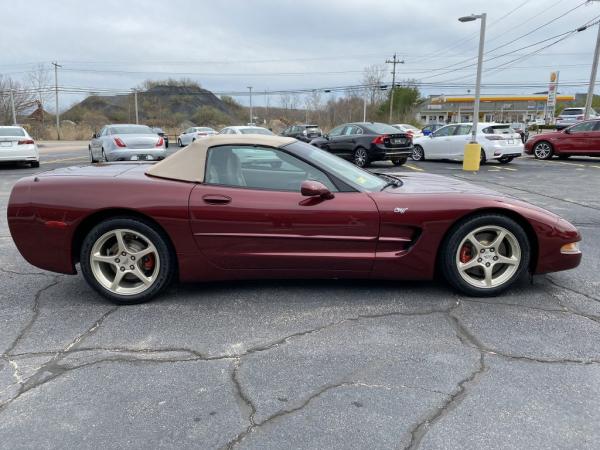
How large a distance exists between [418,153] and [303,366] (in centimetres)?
1527

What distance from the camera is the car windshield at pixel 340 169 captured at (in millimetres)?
3627

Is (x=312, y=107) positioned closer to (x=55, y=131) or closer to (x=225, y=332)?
(x=55, y=131)

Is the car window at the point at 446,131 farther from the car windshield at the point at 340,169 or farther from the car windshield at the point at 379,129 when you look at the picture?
the car windshield at the point at 340,169

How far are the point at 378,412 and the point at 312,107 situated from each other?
72.3 meters

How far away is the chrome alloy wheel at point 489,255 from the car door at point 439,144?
1296 centimetres

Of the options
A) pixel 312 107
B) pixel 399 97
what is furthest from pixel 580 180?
pixel 312 107

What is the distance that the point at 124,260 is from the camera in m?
3.54

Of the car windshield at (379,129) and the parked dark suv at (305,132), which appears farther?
the parked dark suv at (305,132)

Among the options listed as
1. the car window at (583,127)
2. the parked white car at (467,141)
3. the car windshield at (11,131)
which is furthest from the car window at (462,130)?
the car windshield at (11,131)

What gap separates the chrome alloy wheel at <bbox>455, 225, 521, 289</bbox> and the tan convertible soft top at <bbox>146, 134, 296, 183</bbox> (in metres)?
1.68

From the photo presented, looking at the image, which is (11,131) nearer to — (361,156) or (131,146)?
(131,146)

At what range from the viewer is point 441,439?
2057 millimetres

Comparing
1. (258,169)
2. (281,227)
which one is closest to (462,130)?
(258,169)

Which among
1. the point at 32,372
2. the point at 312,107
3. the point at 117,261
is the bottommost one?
the point at 32,372
